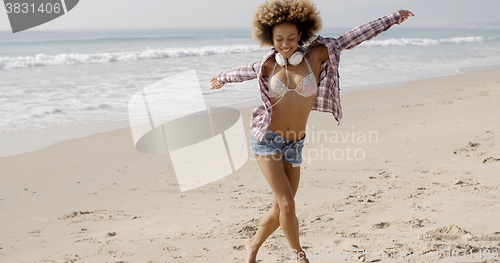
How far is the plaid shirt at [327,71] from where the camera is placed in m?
2.88

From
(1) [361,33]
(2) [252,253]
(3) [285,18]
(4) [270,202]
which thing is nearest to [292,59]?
(3) [285,18]

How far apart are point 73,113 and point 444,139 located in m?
7.41

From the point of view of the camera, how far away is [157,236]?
3.75 meters

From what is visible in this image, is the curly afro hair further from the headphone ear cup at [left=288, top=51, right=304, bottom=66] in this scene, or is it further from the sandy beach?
the sandy beach

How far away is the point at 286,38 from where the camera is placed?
110 inches

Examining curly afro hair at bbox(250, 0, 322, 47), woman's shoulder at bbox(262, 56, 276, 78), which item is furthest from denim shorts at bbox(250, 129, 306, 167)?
curly afro hair at bbox(250, 0, 322, 47)

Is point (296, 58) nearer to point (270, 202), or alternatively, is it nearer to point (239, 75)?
point (239, 75)

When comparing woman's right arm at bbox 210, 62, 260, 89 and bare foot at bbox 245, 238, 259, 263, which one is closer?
woman's right arm at bbox 210, 62, 260, 89

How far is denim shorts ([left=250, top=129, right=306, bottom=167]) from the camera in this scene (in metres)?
2.89

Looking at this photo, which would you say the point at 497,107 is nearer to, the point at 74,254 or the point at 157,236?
the point at 157,236

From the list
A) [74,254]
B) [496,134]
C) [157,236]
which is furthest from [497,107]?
[74,254]

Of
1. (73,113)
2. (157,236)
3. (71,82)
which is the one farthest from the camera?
(71,82)

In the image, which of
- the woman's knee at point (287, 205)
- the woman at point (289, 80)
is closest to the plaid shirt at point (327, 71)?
the woman at point (289, 80)

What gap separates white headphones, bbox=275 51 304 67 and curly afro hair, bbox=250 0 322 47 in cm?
21
